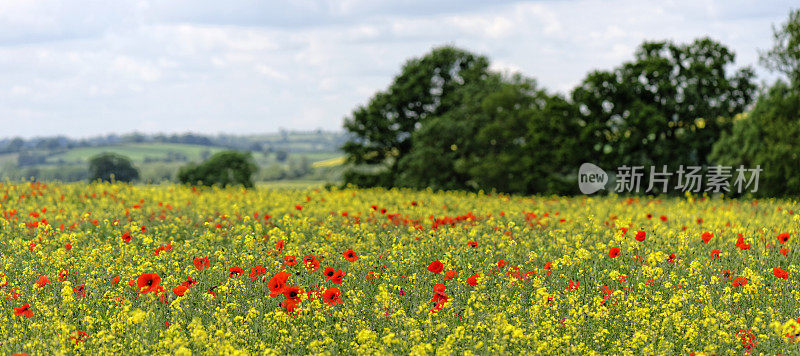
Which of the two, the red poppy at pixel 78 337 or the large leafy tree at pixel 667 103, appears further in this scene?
the large leafy tree at pixel 667 103

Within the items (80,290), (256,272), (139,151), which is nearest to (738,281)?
(256,272)

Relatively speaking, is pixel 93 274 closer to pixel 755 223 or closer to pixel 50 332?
pixel 50 332

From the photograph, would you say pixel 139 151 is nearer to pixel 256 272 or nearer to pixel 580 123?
pixel 580 123

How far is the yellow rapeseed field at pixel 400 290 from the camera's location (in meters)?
5.49

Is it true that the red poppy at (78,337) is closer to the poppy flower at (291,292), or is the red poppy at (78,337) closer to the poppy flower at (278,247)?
the poppy flower at (291,292)

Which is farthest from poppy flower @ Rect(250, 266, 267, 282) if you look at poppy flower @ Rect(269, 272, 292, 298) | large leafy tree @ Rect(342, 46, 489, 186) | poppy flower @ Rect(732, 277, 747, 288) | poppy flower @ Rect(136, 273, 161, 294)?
large leafy tree @ Rect(342, 46, 489, 186)

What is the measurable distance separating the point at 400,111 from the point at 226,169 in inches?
692

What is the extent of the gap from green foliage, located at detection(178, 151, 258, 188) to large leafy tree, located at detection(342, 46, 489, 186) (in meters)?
12.3

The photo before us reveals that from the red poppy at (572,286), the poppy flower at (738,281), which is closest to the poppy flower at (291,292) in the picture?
the red poppy at (572,286)

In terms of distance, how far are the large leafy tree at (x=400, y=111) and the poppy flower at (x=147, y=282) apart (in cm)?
3553

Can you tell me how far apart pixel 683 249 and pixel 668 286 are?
81.6 inches

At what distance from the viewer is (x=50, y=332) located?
218 inches

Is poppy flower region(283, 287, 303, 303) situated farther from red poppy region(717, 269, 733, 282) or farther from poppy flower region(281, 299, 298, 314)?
red poppy region(717, 269, 733, 282)

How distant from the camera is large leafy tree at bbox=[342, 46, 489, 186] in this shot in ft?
137
